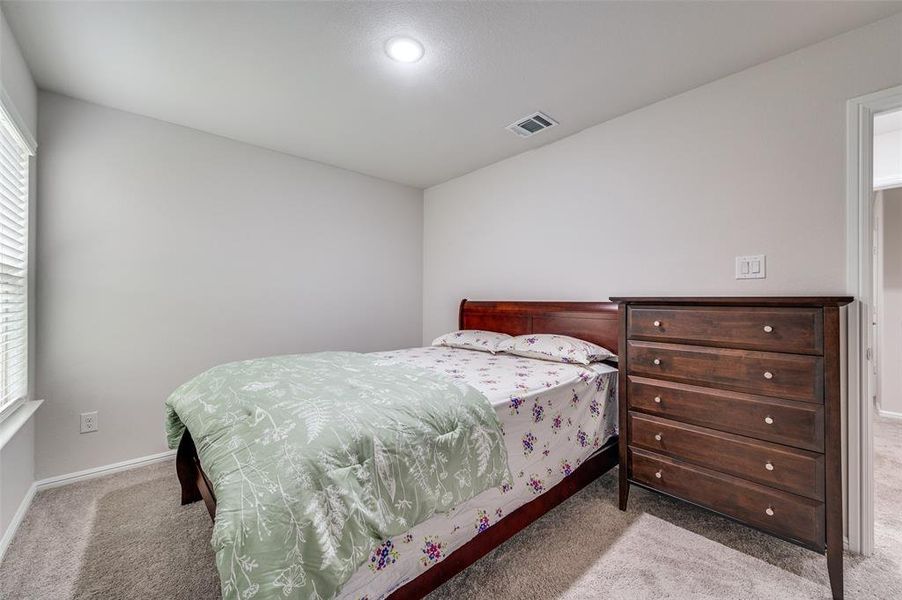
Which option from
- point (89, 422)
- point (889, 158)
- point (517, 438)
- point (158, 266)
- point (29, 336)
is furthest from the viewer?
point (889, 158)

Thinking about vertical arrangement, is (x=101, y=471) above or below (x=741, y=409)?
below

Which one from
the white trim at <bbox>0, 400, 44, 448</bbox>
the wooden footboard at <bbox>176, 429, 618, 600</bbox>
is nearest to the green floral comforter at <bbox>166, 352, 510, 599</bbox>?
the wooden footboard at <bbox>176, 429, 618, 600</bbox>

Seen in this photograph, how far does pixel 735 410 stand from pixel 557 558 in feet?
3.45

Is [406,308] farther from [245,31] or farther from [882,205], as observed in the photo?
[882,205]

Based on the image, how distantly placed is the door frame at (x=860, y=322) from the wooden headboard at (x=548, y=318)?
1.03 metres

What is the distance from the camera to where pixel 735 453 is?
164 cm

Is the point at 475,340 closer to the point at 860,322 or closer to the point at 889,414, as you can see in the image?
the point at 860,322

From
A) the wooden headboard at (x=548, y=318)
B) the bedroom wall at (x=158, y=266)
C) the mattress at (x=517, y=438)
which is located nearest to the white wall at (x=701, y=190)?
the wooden headboard at (x=548, y=318)

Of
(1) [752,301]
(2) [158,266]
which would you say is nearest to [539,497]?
(1) [752,301]

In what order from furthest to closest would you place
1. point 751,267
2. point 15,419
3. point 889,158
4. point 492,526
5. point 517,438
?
point 889,158 < point 751,267 < point 15,419 < point 517,438 < point 492,526

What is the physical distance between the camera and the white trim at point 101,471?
7.30ft

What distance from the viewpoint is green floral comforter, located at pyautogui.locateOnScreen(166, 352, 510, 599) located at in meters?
0.89

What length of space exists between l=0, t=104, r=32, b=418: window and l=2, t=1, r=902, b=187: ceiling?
52 centimetres

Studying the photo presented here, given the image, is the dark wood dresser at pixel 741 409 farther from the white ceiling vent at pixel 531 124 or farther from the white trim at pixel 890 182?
the white trim at pixel 890 182
